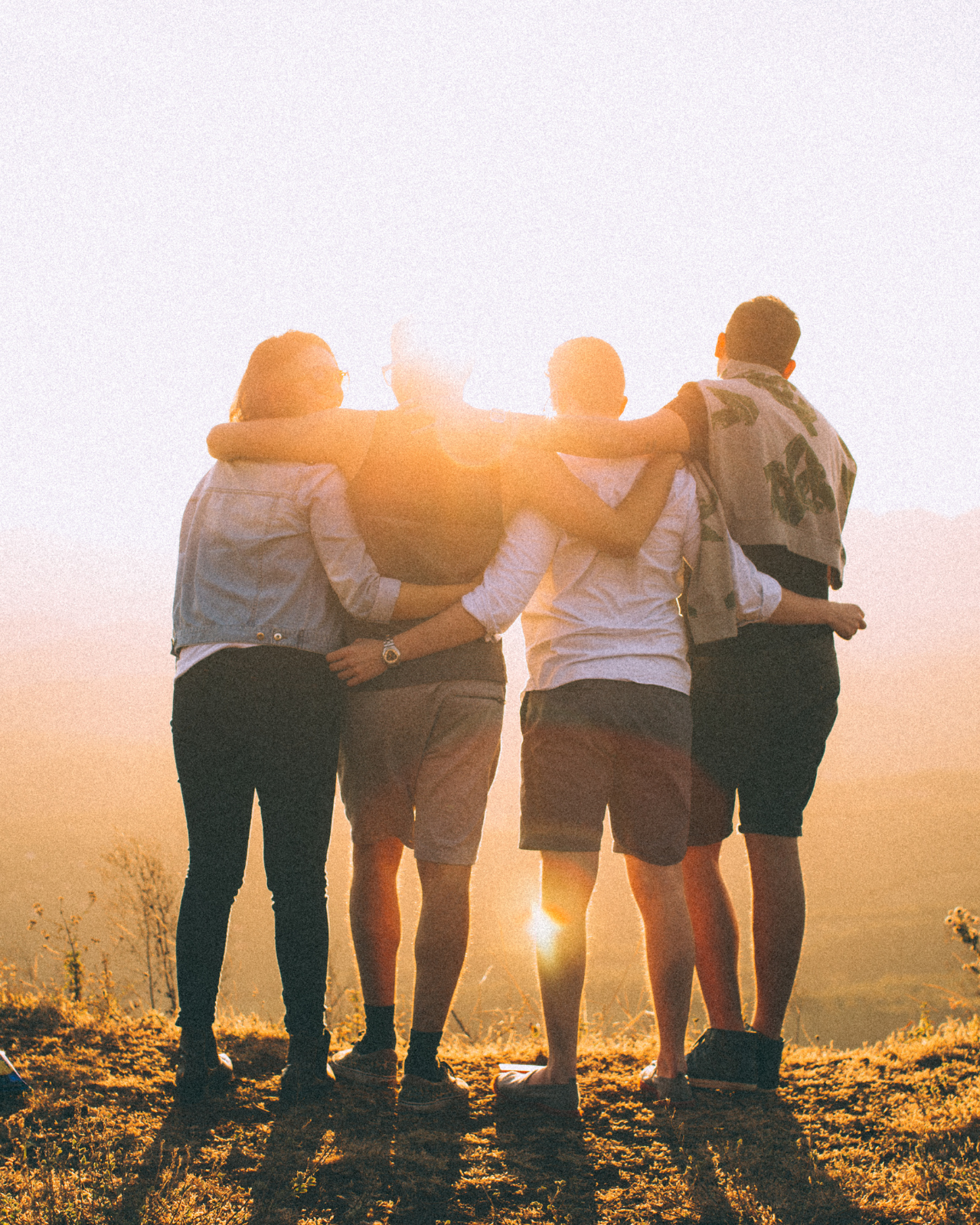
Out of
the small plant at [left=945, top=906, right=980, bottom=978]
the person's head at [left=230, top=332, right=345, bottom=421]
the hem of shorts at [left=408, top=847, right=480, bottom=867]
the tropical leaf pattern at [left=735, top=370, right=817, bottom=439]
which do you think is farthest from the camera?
the small plant at [left=945, top=906, right=980, bottom=978]

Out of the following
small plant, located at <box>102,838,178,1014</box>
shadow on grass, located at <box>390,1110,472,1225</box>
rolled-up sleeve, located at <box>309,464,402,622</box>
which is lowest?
small plant, located at <box>102,838,178,1014</box>

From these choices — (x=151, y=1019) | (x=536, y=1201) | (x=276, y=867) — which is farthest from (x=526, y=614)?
(x=151, y=1019)

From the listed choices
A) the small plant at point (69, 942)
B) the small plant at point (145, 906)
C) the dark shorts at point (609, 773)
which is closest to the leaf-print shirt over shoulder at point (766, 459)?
the dark shorts at point (609, 773)

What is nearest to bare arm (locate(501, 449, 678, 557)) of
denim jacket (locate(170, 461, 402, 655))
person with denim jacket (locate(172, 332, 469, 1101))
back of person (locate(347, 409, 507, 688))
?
back of person (locate(347, 409, 507, 688))

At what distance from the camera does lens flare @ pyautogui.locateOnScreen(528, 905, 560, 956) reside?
8.35ft

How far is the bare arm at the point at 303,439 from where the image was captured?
102 inches

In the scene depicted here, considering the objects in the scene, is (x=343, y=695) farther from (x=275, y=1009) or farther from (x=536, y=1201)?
(x=275, y=1009)

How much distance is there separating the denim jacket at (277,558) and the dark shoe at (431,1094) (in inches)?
46.1

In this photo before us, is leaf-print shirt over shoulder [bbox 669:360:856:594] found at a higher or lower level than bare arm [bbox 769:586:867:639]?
higher

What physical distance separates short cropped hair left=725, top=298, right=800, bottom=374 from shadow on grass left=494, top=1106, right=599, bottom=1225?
2285 millimetres

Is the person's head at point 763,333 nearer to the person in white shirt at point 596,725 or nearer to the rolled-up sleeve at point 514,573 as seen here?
the person in white shirt at point 596,725

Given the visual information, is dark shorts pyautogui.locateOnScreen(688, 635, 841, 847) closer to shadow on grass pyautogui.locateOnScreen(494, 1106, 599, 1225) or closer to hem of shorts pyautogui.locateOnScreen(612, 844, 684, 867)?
hem of shorts pyautogui.locateOnScreen(612, 844, 684, 867)

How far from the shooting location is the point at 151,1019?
329 centimetres

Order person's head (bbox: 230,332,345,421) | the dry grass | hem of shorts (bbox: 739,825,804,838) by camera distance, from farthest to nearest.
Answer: hem of shorts (bbox: 739,825,804,838)
person's head (bbox: 230,332,345,421)
the dry grass
